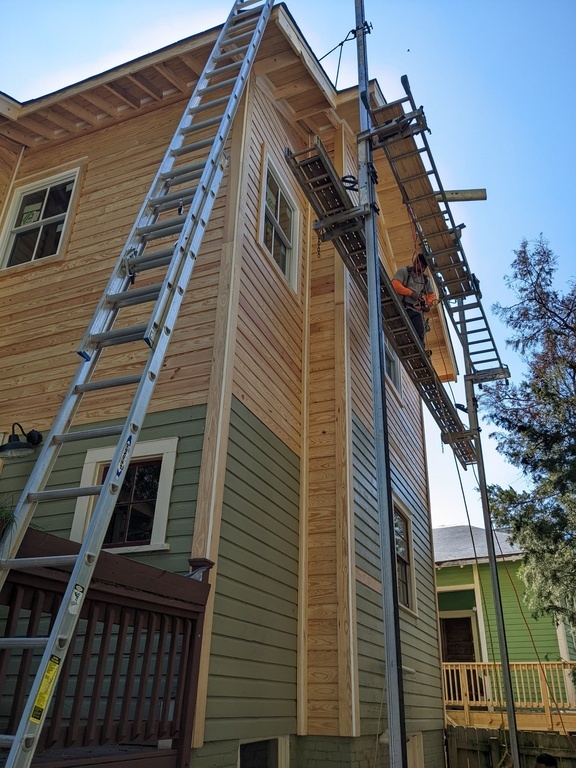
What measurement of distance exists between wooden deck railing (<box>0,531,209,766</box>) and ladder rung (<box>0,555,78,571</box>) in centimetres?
5

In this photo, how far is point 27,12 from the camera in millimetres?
7543

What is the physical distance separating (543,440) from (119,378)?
11.0 m

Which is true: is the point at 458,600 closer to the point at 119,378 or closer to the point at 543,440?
the point at 543,440

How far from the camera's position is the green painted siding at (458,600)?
1869 cm

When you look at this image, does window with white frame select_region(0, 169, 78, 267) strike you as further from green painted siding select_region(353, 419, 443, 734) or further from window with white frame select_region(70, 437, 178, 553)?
green painted siding select_region(353, 419, 443, 734)

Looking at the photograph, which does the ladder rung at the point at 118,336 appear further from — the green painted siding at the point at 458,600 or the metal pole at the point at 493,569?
the green painted siding at the point at 458,600

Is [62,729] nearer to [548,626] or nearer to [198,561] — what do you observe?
[198,561]

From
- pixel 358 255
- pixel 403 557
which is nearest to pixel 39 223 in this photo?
pixel 358 255

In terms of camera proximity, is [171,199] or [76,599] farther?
[171,199]

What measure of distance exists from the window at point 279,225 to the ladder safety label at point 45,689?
569 cm

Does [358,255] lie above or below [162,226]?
above

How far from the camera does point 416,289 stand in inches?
368

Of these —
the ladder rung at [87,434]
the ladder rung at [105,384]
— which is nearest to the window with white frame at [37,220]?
the ladder rung at [105,384]

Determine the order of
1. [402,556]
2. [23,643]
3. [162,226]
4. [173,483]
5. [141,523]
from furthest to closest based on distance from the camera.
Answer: [402,556]
[141,523]
[173,483]
[162,226]
[23,643]
